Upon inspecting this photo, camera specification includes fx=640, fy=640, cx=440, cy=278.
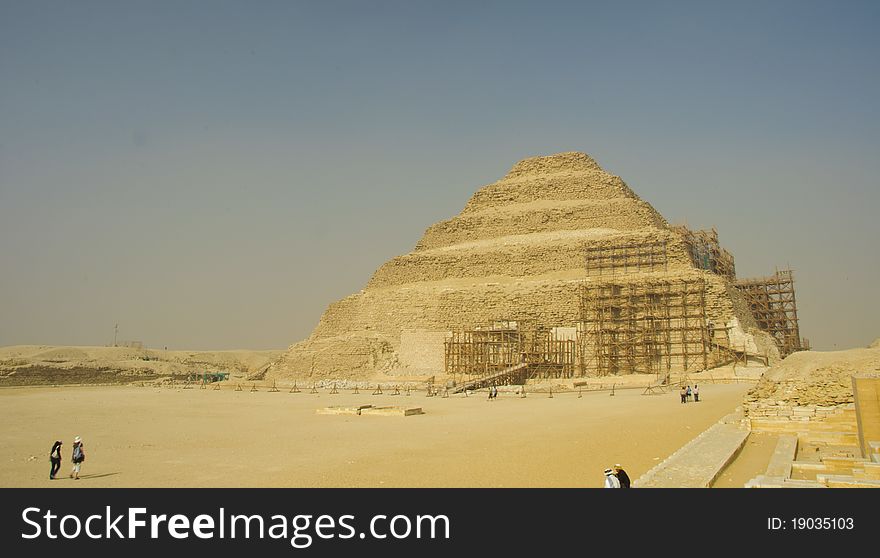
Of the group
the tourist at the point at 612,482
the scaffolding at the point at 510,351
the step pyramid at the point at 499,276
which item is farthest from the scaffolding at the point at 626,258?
the tourist at the point at 612,482

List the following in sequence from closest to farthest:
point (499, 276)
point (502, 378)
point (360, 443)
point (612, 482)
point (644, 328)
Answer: point (612, 482) → point (360, 443) → point (502, 378) → point (644, 328) → point (499, 276)

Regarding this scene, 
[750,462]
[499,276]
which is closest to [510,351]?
[499,276]

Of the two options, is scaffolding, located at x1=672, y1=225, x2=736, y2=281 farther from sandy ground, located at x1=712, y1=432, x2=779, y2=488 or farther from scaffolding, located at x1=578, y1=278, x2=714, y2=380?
sandy ground, located at x1=712, y1=432, x2=779, y2=488

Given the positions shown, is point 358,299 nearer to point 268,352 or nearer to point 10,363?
point 10,363

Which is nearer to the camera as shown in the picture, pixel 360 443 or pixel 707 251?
pixel 360 443

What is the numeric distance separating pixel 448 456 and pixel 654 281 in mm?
30616

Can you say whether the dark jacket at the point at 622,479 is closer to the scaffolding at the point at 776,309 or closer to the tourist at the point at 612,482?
the tourist at the point at 612,482

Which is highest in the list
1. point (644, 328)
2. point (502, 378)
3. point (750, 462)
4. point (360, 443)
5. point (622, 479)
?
point (644, 328)

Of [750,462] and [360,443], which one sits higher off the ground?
[750,462]

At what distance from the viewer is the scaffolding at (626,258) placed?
42.7m

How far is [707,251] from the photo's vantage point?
1966 inches

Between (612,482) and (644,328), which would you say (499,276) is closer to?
(644,328)

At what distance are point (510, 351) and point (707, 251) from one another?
20215mm

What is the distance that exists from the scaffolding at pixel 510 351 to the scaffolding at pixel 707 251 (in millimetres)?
13750
